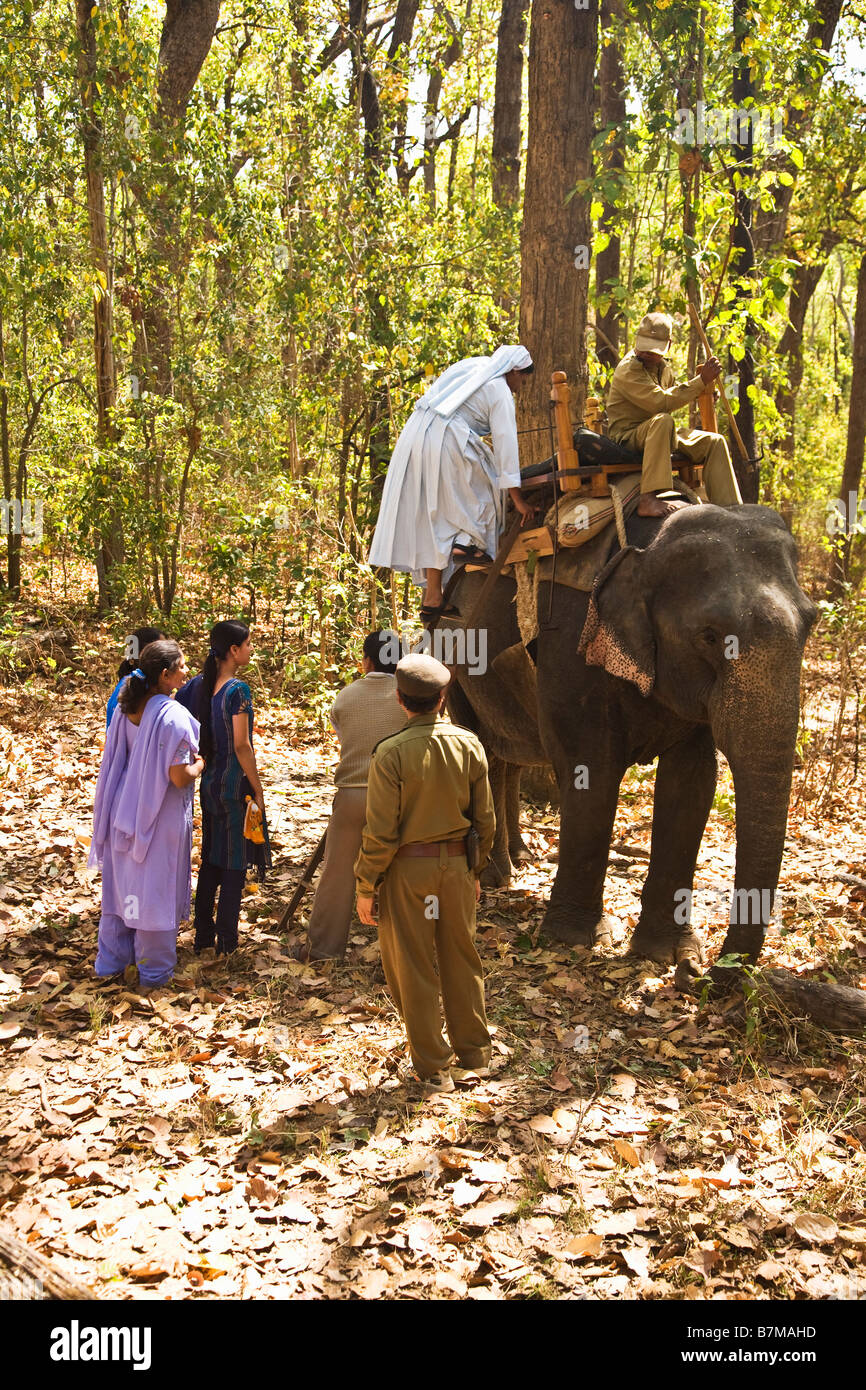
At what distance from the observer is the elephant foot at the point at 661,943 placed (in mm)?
6665

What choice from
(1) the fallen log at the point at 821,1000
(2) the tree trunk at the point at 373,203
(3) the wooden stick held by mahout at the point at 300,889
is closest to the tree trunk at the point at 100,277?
(2) the tree trunk at the point at 373,203

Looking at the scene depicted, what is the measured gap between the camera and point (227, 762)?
21.2 ft

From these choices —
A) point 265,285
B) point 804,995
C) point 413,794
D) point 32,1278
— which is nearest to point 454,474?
point 413,794

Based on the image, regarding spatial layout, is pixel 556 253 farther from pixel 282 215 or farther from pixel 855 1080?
pixel 855 1080

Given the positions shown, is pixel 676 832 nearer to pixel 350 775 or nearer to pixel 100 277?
pixel 350 775

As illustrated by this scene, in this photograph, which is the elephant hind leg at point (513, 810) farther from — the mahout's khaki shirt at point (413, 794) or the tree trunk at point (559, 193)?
the mahout's khaki shirt at point (413, 794)

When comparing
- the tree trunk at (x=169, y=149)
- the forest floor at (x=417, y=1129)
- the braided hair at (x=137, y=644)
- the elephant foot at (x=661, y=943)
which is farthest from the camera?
the tree trunk at (x=169, y=149)

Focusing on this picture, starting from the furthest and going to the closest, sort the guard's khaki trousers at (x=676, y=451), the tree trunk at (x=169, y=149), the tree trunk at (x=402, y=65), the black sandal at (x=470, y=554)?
the tree trunk at (x=402, y=65)
the tree trunk at (x=169, y=149)
the black sandal at (x=470, y=554)
the guard's khaki trousers at (x=676, y=451)

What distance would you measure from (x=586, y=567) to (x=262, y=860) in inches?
98.1

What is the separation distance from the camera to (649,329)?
6.88 metres

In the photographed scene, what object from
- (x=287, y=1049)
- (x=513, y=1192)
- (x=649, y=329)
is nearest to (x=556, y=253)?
(x=649, y=329)

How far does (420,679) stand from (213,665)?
6.46 feet

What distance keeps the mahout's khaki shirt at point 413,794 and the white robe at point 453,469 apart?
8.90ft

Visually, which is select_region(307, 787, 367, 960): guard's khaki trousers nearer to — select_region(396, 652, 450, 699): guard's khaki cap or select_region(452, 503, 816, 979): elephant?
select_region(452, 503, 816, 979): elephant
